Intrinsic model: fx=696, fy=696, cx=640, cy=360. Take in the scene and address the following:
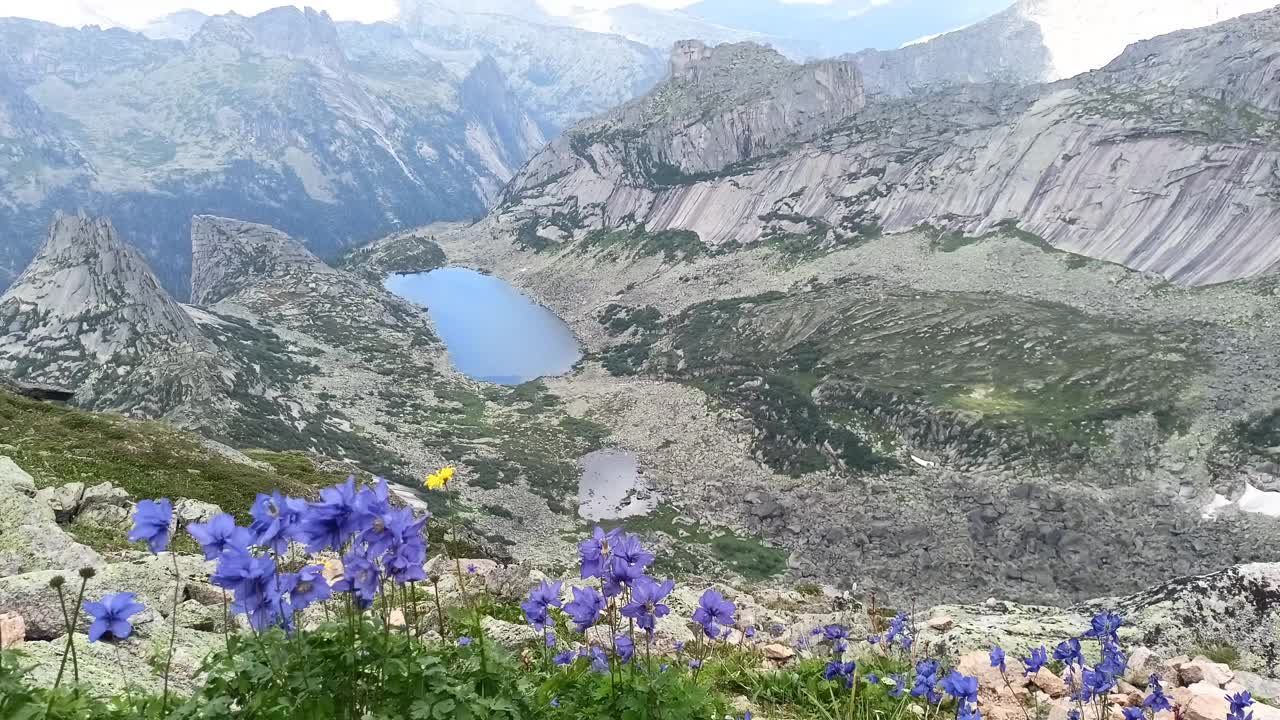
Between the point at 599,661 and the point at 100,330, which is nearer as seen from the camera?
the point at 599,661

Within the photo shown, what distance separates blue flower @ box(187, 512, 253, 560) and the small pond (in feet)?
220

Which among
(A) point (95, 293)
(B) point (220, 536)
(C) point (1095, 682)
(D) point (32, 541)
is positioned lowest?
(A) point (95, 293)

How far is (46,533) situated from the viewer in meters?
12.1

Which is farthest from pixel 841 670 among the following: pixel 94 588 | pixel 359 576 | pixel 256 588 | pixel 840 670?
pixel 94 588

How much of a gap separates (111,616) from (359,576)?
1790 millimetres

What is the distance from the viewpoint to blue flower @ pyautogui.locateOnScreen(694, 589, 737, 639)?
5676 mm

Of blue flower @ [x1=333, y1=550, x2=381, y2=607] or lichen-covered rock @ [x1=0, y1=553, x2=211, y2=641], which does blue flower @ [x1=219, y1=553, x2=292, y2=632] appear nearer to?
blue flower @ [x1=333, y1=550, x2=381, y2=607]

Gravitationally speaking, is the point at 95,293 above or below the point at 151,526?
below

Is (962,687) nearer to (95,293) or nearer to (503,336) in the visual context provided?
(95,293)

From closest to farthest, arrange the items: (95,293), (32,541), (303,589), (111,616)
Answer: (303,589) → (111,616) → (32,541) → (95,293)

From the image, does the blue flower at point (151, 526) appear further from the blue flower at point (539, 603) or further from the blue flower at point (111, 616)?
the blue flower at point (539, 603)

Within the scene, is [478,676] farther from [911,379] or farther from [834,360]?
[834,360]

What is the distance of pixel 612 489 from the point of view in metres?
77.6

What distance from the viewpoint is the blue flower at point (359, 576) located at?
147 inches
